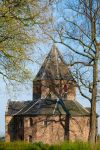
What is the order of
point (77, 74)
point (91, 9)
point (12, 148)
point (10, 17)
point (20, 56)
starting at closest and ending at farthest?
1. point (10, 17)
2. point (20, 56)
3. point (12, 148)
4. point (91, 9)
5. point (77, 74)

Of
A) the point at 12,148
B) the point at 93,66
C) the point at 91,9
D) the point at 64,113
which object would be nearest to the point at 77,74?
the point at 93,66

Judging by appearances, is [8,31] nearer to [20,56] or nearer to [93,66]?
[20,56]

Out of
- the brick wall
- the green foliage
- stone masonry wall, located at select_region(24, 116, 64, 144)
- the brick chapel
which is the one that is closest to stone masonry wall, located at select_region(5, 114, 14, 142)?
the brick chapel

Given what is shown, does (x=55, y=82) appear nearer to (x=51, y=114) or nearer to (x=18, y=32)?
(x=51, y=114)

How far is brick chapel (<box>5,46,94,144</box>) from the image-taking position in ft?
181

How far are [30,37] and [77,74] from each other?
2033 cm

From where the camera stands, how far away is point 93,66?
32.9 meters

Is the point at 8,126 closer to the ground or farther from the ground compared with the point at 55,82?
closer to the ground

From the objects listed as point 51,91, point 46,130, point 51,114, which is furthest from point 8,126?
point 51,91

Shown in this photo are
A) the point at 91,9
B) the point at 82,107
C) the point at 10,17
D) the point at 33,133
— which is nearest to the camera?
the point at 10,17

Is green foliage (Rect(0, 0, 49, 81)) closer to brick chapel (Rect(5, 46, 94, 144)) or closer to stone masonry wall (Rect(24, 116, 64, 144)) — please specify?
brick chapel (Rect(5, 46, 94, 144))

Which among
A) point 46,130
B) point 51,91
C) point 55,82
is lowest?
point 46,130

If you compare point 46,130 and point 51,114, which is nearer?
point 46,130

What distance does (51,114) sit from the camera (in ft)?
183
